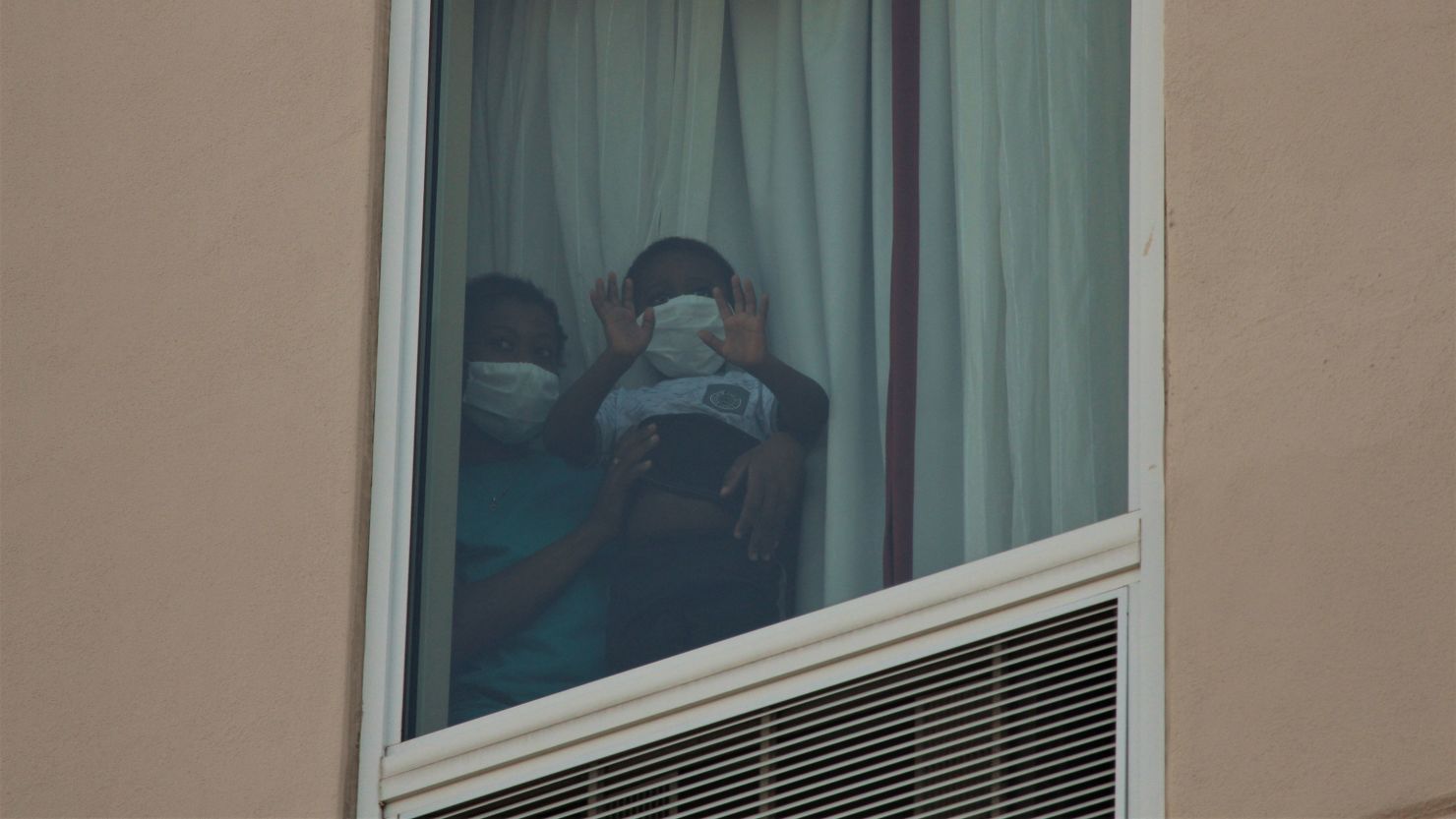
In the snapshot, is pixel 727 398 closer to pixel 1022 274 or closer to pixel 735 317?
pixel 735 317

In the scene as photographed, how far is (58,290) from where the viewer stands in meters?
3.46

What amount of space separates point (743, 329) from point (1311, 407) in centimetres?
111

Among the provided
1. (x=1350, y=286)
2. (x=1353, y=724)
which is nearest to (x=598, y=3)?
(x=1350, y=286)

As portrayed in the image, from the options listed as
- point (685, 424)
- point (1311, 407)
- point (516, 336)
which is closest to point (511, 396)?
point (516, 336)

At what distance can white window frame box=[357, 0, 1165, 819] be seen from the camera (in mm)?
3209

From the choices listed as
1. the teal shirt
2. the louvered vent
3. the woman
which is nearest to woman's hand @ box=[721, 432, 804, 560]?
the woman

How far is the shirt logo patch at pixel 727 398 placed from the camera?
3588 mm

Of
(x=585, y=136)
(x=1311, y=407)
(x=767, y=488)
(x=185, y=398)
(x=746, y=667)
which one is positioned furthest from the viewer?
(x=585, y=136)

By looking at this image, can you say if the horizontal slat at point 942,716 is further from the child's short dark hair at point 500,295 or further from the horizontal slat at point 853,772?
the child's short dark hair at point 500,295

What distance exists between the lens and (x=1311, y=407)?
10.3 feet

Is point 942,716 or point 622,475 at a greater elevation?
point 622,475

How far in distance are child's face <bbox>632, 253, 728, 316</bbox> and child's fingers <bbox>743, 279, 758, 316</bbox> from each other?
4 cm

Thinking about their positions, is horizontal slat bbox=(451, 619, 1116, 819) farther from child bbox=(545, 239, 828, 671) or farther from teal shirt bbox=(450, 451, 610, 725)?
teal shirt bbox=(450, 451, 610, 725)

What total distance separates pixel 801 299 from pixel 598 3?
2.55 feet
